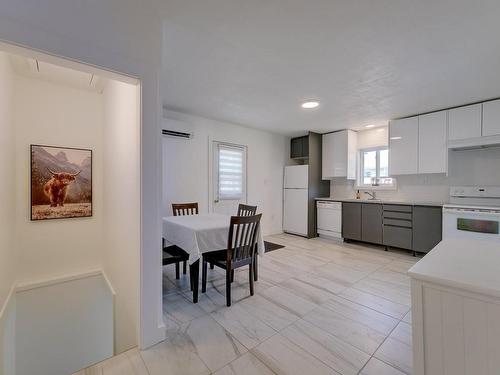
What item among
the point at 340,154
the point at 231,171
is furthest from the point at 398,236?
the point at 231,171

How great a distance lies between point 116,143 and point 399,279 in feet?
12.0

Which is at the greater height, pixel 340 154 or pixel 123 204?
pixel 340 154

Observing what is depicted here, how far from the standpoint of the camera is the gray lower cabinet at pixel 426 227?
3.54 metres

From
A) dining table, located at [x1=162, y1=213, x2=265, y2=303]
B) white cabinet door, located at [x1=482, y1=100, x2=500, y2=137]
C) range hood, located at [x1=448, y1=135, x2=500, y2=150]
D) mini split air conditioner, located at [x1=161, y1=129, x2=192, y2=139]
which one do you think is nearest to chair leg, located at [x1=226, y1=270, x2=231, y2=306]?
dining table, located at [x1=162, y1=213, x2=265, y2=303]

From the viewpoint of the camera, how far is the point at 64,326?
2.73 meters

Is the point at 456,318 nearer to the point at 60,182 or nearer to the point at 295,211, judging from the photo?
the point at 60,182

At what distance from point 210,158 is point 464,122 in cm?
394

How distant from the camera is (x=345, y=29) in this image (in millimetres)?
1746

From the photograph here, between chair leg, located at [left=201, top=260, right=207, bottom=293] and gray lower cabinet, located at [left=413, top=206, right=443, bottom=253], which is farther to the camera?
gray lower cabinet, located at [left=413, top=206, right=443, bottom=253]

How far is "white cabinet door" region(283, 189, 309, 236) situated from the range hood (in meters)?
2.52

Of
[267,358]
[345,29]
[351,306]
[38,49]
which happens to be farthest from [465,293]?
[38,49]

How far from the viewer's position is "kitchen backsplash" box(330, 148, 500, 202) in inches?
135

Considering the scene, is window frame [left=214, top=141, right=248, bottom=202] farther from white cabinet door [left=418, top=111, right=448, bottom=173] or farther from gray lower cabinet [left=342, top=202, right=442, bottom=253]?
white cabinet door [left=418, top=111, right=448, bottom=173]

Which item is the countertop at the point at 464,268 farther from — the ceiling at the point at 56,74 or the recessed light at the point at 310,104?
the ceiling at the point at 56,74
